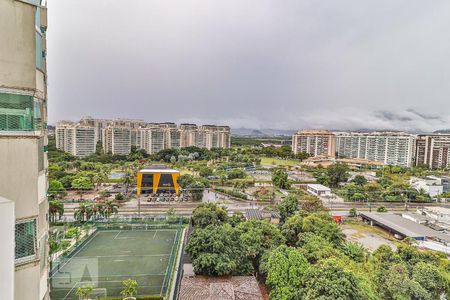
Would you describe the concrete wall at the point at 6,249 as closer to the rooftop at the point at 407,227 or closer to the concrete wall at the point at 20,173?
the concrete wall at the point at 20,173

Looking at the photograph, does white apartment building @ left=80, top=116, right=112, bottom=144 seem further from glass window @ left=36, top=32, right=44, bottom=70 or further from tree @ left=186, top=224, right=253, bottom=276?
glass window @ left=36, top=32, right=44, bottom=70

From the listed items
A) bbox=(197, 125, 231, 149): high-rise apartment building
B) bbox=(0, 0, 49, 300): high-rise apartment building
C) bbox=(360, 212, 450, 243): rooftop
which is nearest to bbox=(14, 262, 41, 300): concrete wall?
bbox=(0, 0, 49, 300): high-rise apartment building

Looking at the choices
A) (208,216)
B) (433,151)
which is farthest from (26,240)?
(433,151)

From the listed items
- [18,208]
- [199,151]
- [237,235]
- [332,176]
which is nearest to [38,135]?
[18,208]

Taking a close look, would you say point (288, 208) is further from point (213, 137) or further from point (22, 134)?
point (213, 137)

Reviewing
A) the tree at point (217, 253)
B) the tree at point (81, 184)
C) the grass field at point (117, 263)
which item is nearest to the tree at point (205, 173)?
the tree at point (81, 184)

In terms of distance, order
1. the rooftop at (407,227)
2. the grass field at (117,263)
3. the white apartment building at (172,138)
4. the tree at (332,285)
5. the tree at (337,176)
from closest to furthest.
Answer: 1. the tree at (332,285)
2. the grass field at (117,263)
3. the rooftop at (407,227)
4. the tree at (337,176)
5. the white apartment building at (172,138)
